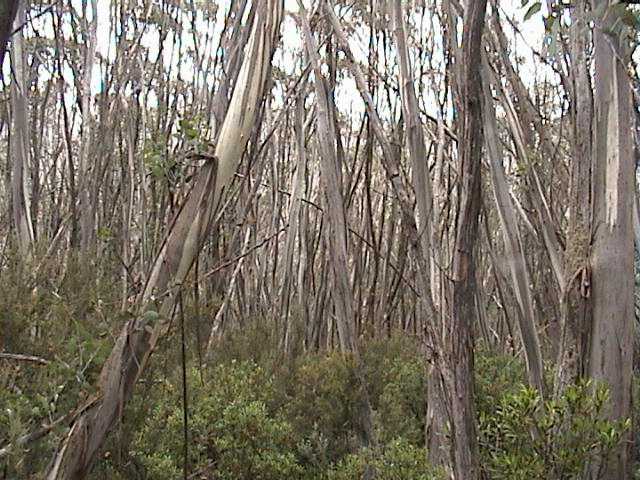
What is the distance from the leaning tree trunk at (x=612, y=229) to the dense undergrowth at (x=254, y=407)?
0.46 feet

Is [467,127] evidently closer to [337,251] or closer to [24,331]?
[337,251]

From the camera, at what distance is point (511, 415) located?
1.96 metres

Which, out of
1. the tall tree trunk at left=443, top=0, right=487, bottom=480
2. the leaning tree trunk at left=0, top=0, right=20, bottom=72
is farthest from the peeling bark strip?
the leaning tree trunk at left=0, top=0, right=20, bottom=72

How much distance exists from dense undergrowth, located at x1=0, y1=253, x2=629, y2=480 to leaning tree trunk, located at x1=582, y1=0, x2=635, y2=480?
14cm

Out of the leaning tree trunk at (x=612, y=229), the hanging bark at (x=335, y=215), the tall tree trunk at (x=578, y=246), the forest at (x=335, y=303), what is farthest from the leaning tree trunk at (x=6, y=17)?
the hanging bark at (x=335, y=215)

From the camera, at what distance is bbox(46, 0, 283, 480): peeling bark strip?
60.7 inches

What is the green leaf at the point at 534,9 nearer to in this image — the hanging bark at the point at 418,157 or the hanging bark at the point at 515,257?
the hanging bark at the point at 418,157

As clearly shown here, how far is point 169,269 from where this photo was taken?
1.68 m

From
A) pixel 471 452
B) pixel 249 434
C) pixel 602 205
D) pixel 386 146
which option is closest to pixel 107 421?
pixel 471 452

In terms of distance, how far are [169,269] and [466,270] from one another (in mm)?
663

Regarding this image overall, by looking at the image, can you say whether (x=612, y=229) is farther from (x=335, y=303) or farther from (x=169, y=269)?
(x=169, y=269)

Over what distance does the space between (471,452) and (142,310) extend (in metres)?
0.78

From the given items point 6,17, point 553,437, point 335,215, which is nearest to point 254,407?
point 335,215

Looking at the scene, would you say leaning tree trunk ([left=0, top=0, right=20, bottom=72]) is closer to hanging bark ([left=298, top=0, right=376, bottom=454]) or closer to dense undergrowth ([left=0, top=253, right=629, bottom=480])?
dense undergrowth ([left=0, top=253, right=629, bottom=480])
